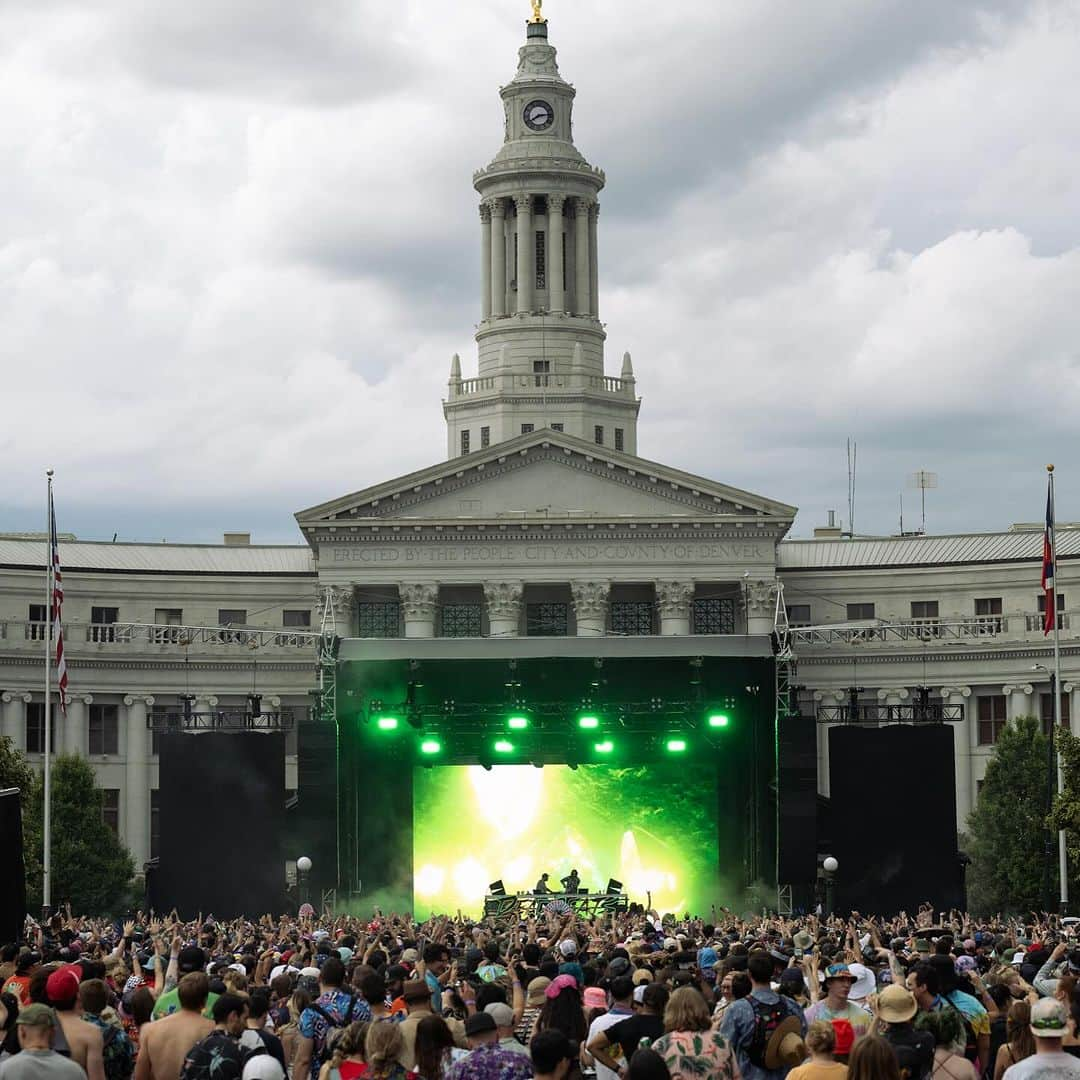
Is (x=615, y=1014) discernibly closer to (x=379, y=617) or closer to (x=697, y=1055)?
(x=697, y=1055)

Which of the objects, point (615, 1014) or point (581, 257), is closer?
point (615, 1014)

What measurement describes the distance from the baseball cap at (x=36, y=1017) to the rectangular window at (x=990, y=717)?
243ft

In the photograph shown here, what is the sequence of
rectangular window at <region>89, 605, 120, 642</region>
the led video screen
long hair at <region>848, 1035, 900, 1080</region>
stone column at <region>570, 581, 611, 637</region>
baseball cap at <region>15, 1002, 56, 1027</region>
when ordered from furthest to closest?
rectangular window at <region>89, 605, 120, 642</region> → stone column at <region>570, 581, 611, 637</region> → the led video screen → baseball cap at <region>15, 1002, 56, 1027</region> → long hair at <region>848, 1035, 900, 1080</region>

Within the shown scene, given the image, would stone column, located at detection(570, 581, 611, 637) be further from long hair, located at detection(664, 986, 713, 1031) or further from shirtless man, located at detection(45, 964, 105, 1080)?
long hair, located at detection(664, 986, 713, 1031)

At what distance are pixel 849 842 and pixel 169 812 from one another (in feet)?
49.3

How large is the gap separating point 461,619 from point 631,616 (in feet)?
20.6

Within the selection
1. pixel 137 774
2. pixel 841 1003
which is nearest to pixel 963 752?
pixel 137 774

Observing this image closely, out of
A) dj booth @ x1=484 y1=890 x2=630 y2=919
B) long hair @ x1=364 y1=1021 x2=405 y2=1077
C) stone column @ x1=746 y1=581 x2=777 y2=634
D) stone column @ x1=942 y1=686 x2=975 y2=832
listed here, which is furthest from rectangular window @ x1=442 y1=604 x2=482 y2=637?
long hair @ x1=364 y1=1021 x2=405 y2=1077

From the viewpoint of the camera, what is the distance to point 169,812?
51906 mm

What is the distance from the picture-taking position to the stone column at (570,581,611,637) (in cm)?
8369

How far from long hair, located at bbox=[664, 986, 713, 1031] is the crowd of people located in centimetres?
1

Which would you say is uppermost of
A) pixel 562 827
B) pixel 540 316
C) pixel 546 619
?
pixel 540 316

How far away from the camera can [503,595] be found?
8388 cm

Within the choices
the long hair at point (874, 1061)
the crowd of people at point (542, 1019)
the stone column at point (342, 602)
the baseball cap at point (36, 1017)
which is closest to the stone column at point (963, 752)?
the stone column at point (342, 602)
